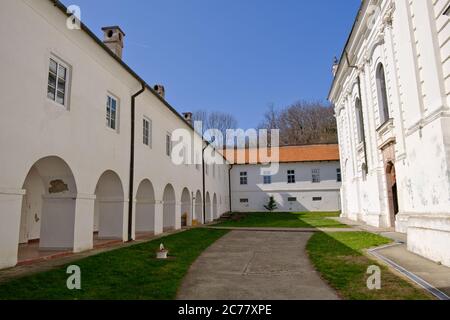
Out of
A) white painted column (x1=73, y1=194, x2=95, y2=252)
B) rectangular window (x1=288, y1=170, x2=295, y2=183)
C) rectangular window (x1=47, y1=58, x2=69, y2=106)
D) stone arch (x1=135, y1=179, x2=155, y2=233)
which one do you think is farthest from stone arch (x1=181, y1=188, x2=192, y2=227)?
rectangular window (x1=288, y1=170, x2=295, y2=183)

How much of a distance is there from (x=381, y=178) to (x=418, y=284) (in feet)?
37.9

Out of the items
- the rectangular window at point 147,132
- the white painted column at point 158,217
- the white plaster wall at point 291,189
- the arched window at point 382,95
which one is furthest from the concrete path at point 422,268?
the white plaster wall at point 291,189

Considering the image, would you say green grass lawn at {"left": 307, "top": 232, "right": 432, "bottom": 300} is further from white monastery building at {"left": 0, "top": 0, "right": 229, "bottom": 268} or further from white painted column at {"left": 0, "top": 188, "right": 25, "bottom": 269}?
white monastery building at {"left": 0, "top": 0, "right": 229, "bottom": 268}

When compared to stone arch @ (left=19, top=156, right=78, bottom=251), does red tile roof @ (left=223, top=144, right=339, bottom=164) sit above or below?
above

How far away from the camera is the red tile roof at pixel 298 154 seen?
117ft

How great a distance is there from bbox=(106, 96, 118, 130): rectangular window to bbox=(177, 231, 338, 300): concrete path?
5393 millimetres

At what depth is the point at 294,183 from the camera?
3547cm

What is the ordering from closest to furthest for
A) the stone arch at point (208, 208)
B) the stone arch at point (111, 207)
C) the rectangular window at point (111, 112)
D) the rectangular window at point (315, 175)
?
the rectangular window at point (111, 112) < the stone arch at point (111, 207) < the stone arch at point (208, 208) < the rectangular window at point (315, 175)

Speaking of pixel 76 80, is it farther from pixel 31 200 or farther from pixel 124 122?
pixel 31 200

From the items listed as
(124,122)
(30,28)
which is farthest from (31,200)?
(30,28)

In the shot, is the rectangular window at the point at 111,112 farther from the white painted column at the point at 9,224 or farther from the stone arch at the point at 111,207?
the white painted column at the point at 9,224

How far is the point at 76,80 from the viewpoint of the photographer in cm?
891

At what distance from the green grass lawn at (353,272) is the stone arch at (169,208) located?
26.1ft

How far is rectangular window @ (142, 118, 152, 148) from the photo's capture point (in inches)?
539
